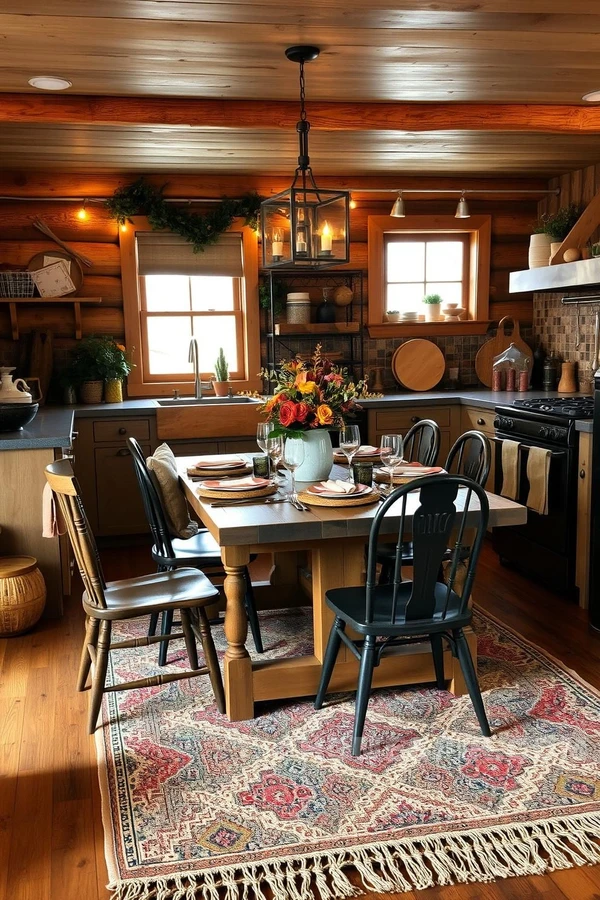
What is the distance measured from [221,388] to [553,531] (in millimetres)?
2595

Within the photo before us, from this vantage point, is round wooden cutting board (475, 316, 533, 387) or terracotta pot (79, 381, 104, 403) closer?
terracotta pot (79, 381, 104, 403)

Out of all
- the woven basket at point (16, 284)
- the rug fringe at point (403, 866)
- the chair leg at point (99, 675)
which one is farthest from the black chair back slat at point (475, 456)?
the woven basket at point (16, 284)

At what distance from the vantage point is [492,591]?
4.43 m

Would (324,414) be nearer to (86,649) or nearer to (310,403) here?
(310,403)

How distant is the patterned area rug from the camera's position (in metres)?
2.16

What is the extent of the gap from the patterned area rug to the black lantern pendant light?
1.73 metres

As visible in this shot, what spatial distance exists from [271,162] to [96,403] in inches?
77.5

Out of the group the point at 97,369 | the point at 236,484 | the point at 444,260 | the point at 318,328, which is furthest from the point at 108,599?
the point at 444,260

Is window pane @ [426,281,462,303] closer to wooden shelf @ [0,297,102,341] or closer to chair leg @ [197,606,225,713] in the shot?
wooden shelf @ [0,297,102,341]

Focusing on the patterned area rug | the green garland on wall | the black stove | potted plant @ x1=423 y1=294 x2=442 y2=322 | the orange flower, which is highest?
the green garland on wall

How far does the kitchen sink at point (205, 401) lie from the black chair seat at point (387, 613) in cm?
289

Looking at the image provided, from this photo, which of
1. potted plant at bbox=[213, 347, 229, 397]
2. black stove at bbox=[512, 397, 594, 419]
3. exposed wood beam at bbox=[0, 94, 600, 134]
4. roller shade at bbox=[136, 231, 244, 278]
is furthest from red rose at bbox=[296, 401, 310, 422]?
roller shade at bbox=[136, 231, 244, 278]

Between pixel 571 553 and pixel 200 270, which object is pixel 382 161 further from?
pixel 571 553

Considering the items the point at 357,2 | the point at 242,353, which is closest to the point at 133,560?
the point at 242,353
